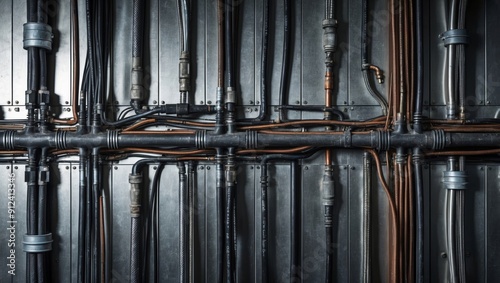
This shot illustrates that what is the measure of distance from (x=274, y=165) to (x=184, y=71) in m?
0.64

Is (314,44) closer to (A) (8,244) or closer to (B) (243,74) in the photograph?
(B) (243,74)

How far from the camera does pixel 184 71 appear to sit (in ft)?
5.89

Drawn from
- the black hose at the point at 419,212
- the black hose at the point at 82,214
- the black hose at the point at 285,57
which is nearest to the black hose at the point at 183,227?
the black hose at the point at 82,214

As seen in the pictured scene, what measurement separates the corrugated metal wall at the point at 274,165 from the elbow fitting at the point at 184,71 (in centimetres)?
7

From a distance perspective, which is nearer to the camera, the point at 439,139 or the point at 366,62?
the point at 439,139

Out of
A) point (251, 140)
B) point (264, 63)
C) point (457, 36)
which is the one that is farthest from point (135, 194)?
point (457, 36)

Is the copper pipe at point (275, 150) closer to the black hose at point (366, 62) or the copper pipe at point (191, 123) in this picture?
the copper pipe at point (191, 123)

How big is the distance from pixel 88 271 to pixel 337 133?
4.48 ft

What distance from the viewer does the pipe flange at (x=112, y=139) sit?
5.69ft

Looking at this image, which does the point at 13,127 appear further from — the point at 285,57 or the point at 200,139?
the point at 285,57

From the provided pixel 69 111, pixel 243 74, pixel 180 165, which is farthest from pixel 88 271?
pixel 243 74

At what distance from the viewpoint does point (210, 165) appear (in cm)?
186

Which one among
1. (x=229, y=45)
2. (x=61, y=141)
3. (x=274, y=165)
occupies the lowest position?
(x=274, y=165)

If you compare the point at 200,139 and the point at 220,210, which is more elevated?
the point at 200,139
